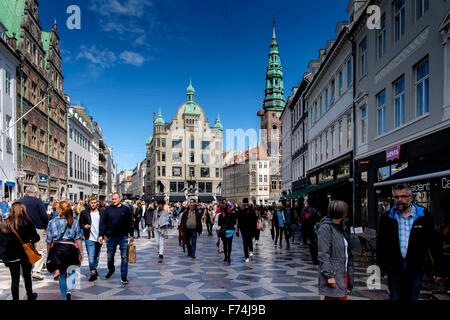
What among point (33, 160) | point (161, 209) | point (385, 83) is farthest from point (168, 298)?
point (33, 160)

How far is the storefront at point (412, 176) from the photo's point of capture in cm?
927

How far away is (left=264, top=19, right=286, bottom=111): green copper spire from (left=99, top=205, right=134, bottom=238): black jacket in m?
105

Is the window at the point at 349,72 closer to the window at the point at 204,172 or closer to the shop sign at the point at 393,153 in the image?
the shop sign at the point at 393,153

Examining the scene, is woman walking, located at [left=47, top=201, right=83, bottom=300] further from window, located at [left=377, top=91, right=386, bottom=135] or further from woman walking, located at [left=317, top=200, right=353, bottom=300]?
window, located at [left=377, top=91, right=386, bottom=135]

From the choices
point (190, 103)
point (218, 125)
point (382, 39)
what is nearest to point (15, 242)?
point (382, 39)

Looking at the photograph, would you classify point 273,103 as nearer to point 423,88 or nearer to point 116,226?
point 423,88

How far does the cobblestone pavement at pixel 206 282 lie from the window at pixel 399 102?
249 inches

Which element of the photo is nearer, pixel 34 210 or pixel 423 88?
pixel 34 210

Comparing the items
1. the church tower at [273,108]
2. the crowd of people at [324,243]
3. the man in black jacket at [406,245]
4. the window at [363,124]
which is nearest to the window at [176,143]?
the church tower at [273,108]

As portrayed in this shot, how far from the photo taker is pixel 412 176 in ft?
32.4

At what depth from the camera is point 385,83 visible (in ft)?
55.7

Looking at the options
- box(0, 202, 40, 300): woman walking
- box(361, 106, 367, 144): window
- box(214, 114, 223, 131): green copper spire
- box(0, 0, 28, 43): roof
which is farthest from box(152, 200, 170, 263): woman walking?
box(214, 114, 223, 131): green copper spire

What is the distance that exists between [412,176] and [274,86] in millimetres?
105449
